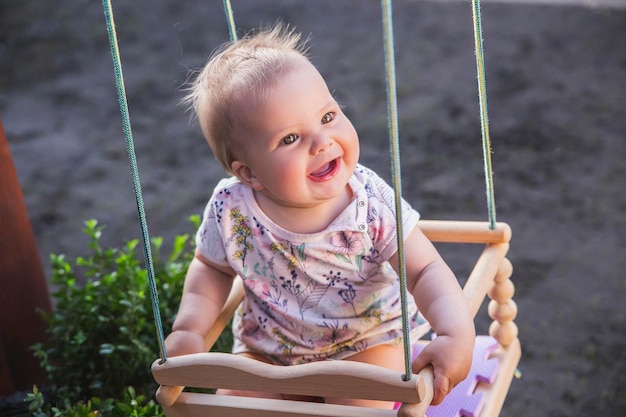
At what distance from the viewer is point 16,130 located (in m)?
3.49

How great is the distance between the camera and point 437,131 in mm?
3217

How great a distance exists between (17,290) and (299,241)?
0.83 meters

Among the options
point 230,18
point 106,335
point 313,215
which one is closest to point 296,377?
point 313,215

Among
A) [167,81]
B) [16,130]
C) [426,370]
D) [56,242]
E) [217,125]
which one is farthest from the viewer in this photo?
[167,81]

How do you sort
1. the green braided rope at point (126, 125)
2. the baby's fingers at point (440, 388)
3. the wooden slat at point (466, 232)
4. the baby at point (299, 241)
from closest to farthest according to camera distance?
the green braided rope at point (126, 125), the baby's fingers at point (440, 388), the baby at point (299, 241), the wooden slat at point (466, 232)

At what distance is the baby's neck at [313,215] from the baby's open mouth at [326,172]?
0.29ft

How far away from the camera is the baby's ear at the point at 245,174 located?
133 cm

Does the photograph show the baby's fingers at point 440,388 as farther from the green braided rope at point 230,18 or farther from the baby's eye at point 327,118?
the green braided rope at point 230,18

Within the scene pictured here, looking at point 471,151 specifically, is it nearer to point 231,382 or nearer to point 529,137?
point 529,137

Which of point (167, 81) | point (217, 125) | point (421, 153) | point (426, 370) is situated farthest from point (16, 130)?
point (426, 370)

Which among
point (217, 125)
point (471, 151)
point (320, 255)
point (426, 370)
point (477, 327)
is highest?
point (217, 125)

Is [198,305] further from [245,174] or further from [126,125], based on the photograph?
[126,125]

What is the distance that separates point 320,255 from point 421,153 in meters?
1.85

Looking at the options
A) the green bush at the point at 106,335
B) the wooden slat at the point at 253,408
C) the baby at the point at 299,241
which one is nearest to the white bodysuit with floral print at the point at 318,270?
the baby at the point at 299,241
